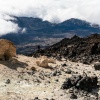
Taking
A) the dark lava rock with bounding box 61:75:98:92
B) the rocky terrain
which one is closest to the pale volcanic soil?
the rocky terrain

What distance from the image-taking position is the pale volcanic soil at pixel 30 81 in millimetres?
25172

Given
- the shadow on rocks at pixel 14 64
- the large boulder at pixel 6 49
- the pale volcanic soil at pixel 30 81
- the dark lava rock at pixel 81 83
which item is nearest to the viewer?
the pale volcanic soil at pixel 30 81

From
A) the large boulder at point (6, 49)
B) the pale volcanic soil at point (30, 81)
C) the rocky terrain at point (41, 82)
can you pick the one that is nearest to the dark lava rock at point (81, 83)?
the rocky terrain at point (41, 82)

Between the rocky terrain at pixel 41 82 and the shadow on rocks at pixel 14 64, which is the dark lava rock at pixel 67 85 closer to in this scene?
the rocky terrain at pixel 41 82

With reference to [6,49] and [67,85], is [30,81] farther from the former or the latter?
[6,49]

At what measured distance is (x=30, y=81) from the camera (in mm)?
28844

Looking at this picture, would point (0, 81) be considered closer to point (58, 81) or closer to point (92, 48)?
point (58, 81)

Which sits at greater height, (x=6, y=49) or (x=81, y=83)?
(x=6, y=49)

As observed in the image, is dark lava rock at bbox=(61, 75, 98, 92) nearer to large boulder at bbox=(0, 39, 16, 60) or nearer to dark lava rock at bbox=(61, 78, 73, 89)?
dark lava rock at bbox=(61, 78, 73, 89)

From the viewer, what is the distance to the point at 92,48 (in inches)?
2810

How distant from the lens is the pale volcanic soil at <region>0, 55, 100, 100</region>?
25.2 m

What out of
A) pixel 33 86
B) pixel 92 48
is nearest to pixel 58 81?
pixel 33 86

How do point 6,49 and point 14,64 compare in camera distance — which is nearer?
point 14,64

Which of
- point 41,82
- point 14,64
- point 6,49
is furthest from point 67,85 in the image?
point 6,49
